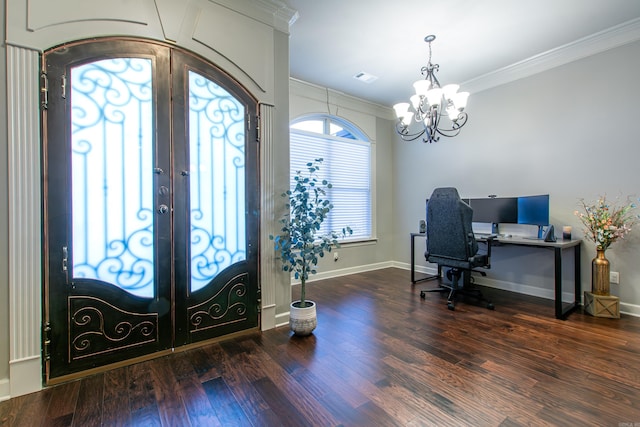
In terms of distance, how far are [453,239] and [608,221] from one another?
1376 millimetres

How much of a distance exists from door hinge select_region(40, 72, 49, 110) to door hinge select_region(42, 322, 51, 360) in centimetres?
132

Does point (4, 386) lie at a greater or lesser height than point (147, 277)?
lesser

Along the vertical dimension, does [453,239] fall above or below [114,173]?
below

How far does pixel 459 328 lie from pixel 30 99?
3.53 m

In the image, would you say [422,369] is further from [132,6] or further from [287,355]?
[132,6]

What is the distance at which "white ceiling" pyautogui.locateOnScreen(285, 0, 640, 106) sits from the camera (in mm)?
2537

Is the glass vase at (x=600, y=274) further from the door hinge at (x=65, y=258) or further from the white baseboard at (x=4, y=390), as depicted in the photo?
the white baseboard at (x=4, y=390)

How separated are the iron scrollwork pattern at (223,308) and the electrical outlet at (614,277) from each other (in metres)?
3.69

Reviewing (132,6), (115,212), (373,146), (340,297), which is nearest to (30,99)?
(115,212)

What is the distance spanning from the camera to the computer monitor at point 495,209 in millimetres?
3564

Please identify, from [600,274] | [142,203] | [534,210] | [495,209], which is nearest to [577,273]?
[600,274]

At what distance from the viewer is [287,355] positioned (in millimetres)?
2148

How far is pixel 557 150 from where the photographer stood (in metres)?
Answer: 3.35

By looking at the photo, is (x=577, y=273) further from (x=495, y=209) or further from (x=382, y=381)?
(x=382, y=381)
